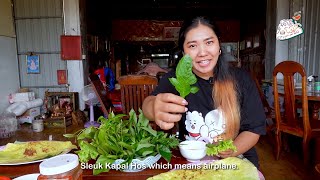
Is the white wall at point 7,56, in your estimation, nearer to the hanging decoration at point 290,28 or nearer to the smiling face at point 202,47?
the smiling face at point 202,47

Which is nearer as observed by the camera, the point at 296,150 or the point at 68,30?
the point at 296,150

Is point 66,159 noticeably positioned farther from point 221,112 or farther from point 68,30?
point 68,30

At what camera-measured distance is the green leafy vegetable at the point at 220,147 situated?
97cm

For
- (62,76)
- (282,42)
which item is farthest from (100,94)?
(282,42)

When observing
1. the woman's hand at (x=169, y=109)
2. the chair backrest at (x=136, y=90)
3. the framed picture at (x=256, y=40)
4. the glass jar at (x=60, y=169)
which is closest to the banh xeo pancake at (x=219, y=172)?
the woman's hand at (x=169, y=109)

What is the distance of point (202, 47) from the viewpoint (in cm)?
131

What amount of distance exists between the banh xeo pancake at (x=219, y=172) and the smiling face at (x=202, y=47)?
1.85ft

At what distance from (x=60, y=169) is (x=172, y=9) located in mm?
7925

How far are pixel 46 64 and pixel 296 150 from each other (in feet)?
15.7

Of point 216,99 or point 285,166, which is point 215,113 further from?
point 285,166

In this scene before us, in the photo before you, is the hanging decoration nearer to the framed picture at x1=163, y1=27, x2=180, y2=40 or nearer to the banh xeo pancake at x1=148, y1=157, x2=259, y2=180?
the framed picture at x1=163, y1=27, x2=180, y2=40

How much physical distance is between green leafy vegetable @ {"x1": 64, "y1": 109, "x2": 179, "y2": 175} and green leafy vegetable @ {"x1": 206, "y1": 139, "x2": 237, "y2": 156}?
0.50 feet

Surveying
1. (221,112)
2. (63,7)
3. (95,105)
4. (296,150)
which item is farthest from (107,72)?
(221,112)

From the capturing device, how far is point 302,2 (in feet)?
14.5
